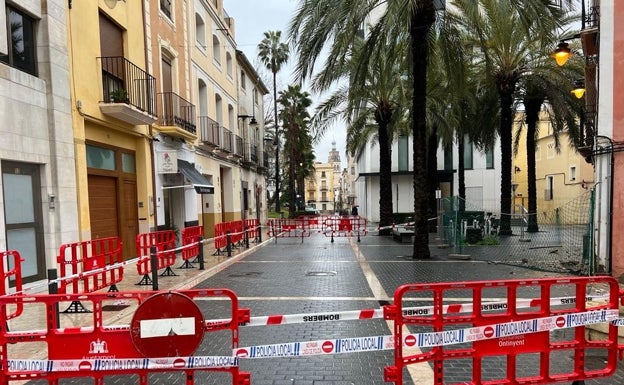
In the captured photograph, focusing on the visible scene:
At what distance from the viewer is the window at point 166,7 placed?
15086 mm

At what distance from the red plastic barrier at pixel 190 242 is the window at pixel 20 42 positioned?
5.07 metres

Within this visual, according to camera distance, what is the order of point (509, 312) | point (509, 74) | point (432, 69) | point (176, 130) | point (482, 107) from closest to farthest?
point (509, 312) → point (176, 130) → point (432, 69) → point (509, 74) → point (482, 107)

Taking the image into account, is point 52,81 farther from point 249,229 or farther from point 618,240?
point 618,240

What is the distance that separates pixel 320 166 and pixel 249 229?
10559cm

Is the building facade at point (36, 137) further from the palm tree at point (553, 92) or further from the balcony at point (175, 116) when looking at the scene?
the palm tree at point (553, 92)

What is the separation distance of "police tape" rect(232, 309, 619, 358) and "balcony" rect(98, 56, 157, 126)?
9.04m

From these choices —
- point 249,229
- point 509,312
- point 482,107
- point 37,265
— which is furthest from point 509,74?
point 37,265

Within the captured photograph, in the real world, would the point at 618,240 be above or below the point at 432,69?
below

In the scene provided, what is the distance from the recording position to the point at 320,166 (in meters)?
123

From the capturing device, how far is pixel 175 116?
15.0 m

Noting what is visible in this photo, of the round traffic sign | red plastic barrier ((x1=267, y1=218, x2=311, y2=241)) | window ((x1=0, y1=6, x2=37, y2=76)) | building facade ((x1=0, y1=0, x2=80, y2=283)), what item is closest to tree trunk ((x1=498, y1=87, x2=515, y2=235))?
red plastic barrier ((x1=267, y1=218, x2=311, y2=241))

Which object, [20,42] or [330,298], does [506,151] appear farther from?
[20,42]

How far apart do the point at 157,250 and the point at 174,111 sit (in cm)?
735

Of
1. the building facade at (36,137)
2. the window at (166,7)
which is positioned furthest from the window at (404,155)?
the building facade at (36,137)
